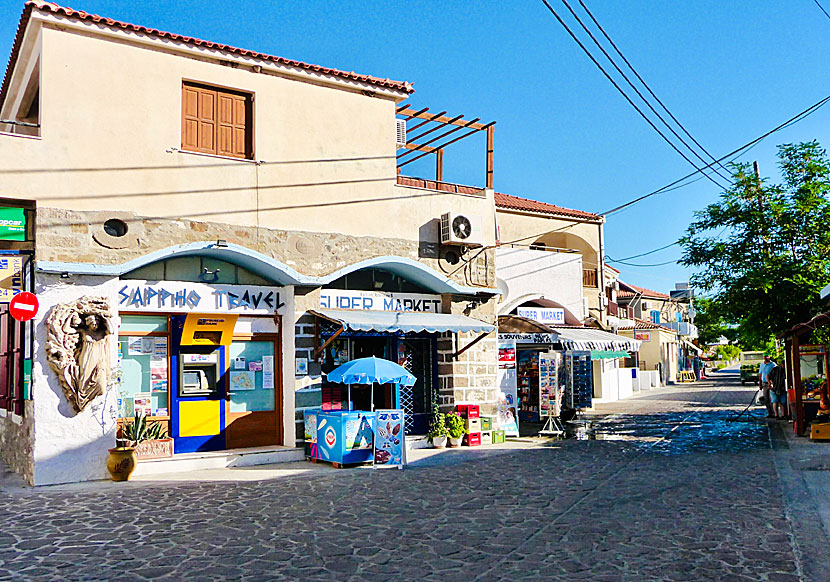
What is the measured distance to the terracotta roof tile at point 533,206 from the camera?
2411 cm

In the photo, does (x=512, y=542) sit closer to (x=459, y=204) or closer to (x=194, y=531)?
(x=194, y=531)

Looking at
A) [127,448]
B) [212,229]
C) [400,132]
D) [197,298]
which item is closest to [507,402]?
[400,132]

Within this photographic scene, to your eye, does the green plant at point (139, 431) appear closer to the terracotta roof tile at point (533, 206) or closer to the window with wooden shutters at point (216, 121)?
the window with wooden shutters at point (216, 121)

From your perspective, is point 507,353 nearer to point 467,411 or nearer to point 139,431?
point 467,411

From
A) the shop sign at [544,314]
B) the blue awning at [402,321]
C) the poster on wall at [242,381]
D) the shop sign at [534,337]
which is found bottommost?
the poster on wall at [242,381]

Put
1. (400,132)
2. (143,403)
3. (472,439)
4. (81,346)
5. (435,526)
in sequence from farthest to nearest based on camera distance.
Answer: (400,132) → (472,439) → (143,403) → (81,346) → (435,526)

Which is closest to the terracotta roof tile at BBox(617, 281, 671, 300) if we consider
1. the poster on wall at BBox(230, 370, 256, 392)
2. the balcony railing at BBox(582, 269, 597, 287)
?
the balcony railing at BBox(582, 269, 597, 287)

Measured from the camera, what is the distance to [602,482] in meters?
10.8

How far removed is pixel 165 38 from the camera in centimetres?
1238

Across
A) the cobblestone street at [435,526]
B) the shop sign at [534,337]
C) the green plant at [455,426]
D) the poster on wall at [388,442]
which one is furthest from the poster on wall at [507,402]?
the poster on wall at [388,442]

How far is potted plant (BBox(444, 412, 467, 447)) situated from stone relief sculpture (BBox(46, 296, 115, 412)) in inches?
270

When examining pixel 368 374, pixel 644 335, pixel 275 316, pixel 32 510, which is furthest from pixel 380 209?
pixel 644 335

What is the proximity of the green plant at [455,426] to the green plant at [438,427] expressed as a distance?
9 centimetres

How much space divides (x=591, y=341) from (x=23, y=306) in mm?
12521
